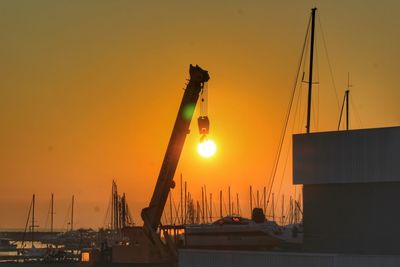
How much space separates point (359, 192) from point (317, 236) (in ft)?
12.5

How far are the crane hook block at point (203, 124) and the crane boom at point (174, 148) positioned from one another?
14.2 ft

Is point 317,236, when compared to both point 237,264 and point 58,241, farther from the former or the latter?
point 58,241

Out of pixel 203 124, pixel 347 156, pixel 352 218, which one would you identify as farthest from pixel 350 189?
pixel 203 124

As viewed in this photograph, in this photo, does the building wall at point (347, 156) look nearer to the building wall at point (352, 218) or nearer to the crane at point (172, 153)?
the building wall at point (352, 218)

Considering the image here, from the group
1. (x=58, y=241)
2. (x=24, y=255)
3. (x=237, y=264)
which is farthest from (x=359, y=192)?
(x=58, y=241)

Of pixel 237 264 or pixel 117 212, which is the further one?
pixel 117 212

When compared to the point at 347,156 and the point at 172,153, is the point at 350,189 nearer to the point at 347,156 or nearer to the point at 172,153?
the point at 347,156

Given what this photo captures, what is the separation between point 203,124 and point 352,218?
10642 millimetres

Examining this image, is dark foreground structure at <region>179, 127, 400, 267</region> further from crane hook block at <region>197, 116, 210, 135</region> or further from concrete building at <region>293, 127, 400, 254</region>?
crane hook block at <region>197, 116, 210, 135</region>

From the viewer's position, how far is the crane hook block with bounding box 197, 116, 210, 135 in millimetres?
53781

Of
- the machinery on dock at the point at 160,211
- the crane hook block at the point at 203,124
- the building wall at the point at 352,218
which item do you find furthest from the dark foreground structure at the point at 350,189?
the machinery on dock at the point at 160,211

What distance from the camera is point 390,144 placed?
50156 millimetres

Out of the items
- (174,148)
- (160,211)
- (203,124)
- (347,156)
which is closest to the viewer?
(347,156)

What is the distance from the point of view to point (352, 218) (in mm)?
51688
